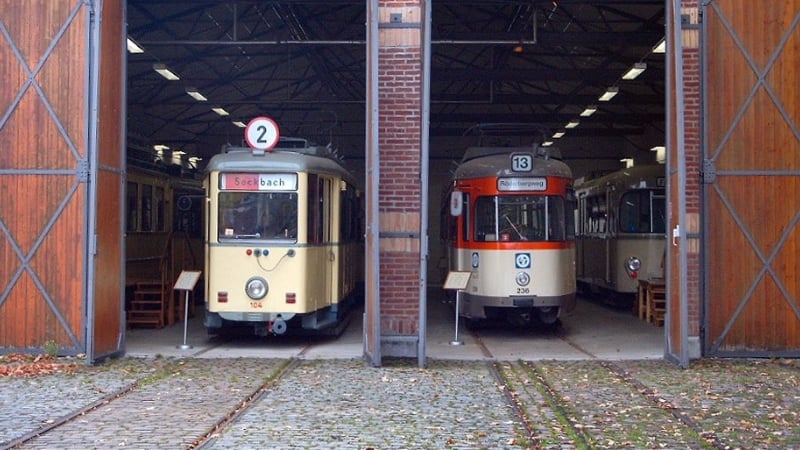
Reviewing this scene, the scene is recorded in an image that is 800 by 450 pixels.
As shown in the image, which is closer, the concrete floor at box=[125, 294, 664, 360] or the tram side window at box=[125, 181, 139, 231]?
the concrete floor at box=[125, 294, 664, 360]

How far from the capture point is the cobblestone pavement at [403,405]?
7.84 m

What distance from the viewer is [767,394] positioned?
10117 mm

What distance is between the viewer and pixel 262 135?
569 inches

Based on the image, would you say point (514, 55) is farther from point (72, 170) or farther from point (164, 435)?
point (164, 435)

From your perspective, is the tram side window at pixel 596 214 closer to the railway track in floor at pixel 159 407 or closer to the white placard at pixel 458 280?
the white placard at pixel 458 280

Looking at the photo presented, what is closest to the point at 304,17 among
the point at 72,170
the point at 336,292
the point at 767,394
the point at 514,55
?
the point at 514,55

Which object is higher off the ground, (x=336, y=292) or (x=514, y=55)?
(x=514, y=55)

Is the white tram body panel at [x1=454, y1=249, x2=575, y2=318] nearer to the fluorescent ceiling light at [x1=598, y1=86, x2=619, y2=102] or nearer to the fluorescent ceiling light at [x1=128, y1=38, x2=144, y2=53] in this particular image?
the fluorescent ceiling light at [x1=128, y1=38, x2=144, y2=53]

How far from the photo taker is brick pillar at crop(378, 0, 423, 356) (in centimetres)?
1241

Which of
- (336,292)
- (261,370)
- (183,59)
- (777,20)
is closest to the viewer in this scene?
(261,370)

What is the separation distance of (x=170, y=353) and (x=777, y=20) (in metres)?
9.80

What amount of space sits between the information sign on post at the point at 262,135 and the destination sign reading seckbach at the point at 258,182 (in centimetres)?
48

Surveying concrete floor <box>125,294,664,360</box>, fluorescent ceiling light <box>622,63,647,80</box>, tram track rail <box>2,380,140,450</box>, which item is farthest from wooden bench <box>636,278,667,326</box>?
tram track rail <box>2,380,140,450</box>

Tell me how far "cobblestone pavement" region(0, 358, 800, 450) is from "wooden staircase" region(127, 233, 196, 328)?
463 centimetres
